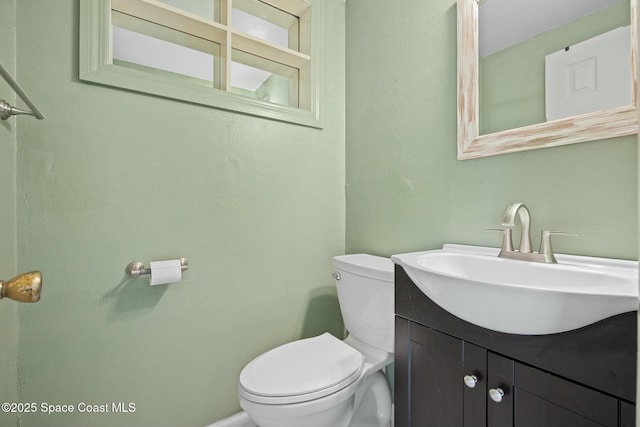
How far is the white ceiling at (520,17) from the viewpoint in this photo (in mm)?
890

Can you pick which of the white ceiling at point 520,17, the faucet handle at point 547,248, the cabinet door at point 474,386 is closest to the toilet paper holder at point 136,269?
the cabinet door at point 474,386

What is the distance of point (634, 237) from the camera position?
78 centimetres

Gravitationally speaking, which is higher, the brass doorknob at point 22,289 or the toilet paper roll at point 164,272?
the brass doorknob at point 22,289

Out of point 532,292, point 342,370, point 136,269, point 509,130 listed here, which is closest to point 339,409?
point 342,370

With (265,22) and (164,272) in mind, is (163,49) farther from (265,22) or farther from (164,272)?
(164,272)

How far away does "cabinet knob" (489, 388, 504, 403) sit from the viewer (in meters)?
0.66

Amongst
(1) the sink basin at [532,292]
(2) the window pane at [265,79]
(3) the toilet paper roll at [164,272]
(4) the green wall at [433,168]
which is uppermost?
(2) the window pane at [265,79]

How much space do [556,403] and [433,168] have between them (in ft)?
2.88

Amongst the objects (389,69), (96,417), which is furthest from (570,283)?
(96,417)

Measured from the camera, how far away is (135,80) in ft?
3.64

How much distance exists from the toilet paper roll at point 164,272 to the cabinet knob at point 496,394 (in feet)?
3.50

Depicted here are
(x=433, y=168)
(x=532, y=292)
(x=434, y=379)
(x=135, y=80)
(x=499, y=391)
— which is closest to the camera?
(x=532, y=292)

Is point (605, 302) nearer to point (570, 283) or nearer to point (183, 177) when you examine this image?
point (570, 283)

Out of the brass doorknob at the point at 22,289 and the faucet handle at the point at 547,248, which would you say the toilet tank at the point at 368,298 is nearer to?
the faucet handle at the point at 547,248
